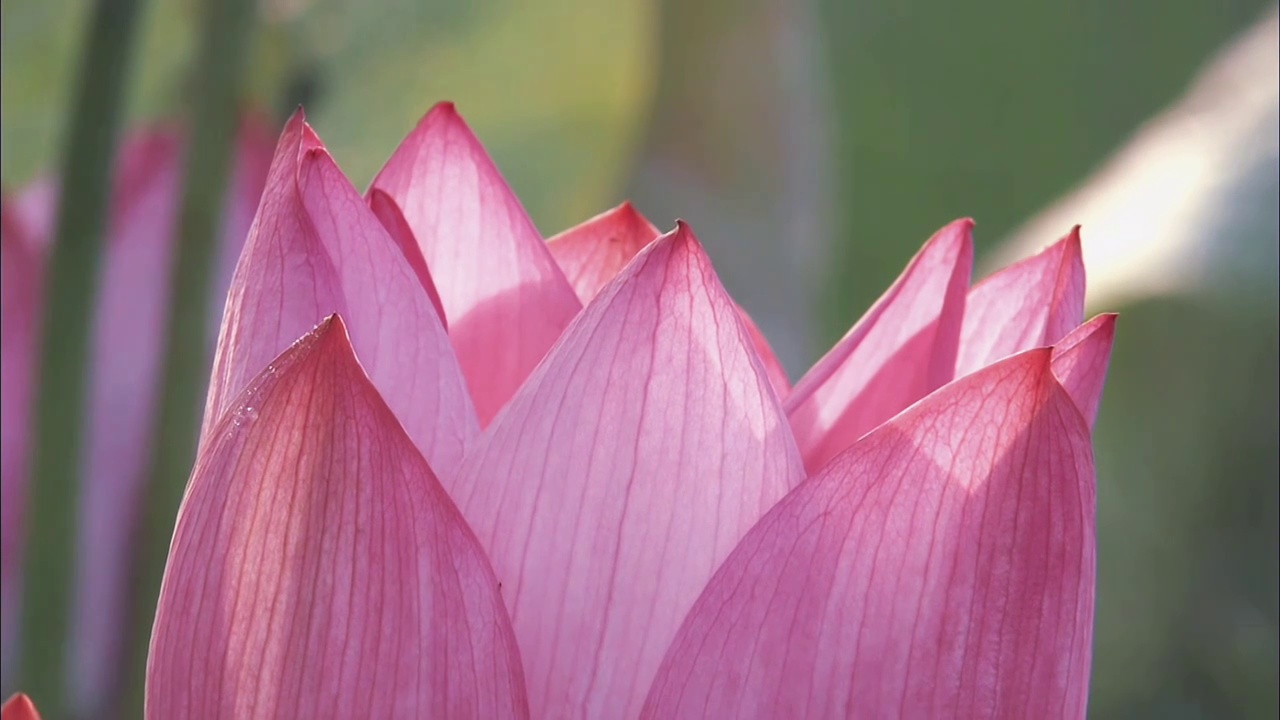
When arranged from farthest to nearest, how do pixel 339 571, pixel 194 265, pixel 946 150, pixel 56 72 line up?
pixel 946 150
pixel 56 72
pixel 194 265
pixel 339 571

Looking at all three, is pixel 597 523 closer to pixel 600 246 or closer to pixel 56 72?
pixel 600 246

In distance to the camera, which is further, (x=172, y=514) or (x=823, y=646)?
(x=172, y=514)

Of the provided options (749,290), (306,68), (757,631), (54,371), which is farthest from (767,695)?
(749,290)

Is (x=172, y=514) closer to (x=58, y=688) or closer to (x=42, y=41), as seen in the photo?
(x=58, y=688)

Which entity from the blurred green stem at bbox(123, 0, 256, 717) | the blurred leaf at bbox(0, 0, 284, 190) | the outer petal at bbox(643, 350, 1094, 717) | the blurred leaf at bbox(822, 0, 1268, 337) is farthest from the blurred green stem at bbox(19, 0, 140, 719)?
the blurred leaf at bbox(822, 0, 1268, 337)

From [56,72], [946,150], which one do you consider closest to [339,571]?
[56,72]

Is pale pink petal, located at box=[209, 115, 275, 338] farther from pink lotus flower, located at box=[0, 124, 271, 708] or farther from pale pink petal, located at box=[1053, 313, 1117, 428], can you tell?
pale pink petal, located at box=[1053, 313, 1117, 428]
